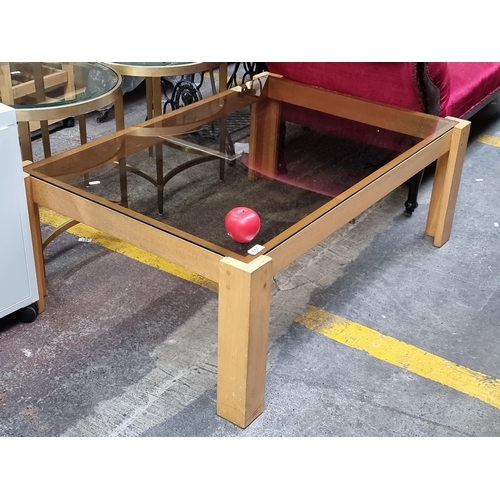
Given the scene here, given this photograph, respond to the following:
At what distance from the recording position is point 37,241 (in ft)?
7.91

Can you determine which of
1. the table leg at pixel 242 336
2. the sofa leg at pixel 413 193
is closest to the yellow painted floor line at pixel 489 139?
the sofa leg at pixel 413 193

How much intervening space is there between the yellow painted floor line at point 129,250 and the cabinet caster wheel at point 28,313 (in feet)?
1.71

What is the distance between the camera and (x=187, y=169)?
2373 mm

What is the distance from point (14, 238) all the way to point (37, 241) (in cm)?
14

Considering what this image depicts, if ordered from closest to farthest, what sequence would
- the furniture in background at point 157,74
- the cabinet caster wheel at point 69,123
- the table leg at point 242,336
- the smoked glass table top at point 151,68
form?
the table leg at point 242,336, the furniture in background at point 157,74, the smoked glass table top at point 151,68, the cabinet caster wheel at point 69,123

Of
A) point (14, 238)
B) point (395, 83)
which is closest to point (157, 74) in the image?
point (395, 83)

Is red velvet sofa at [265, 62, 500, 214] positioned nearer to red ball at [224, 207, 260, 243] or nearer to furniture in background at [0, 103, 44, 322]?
red ball at [224, 207, 260, 243]

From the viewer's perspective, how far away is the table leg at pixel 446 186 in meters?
2.87

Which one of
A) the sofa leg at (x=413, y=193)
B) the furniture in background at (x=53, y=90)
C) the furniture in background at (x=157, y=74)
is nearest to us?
the furniture in background at (x=157, y=74)

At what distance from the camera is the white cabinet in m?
2.14

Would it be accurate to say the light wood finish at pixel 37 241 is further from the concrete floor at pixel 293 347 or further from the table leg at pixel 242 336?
the table leg at pixel 242 336

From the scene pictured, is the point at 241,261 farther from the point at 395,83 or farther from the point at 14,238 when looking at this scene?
the point at 395,83

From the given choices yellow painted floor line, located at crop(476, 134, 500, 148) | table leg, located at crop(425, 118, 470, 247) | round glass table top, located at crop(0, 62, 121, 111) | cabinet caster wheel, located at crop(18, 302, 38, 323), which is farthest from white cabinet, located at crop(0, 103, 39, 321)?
yellow painted floor line, located at crop(476, 134, 500, 148)
